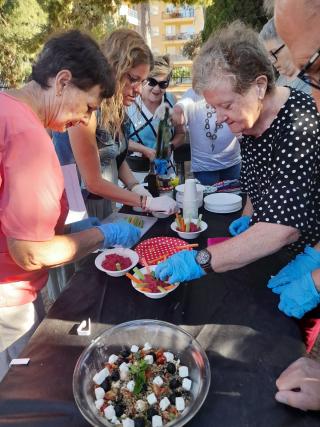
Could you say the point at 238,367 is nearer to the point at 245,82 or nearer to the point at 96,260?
the point at 96,260

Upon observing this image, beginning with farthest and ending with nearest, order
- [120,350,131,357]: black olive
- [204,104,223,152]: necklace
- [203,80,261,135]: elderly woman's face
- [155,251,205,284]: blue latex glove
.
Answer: [204,104,223,152]: necklace < [203,80,261,135]: elderly woman's face < [155,251,205,284]: blue latex glove < [120,350,131,357]: black olive

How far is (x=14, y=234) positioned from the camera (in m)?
1.05

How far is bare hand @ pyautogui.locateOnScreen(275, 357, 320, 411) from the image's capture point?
2.70 ft

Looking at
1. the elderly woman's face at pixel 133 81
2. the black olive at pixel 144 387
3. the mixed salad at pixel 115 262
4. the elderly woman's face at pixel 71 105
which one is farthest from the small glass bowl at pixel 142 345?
the elderly woman's face at pixel 133 81

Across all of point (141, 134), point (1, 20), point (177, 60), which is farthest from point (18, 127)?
point (177, 60)

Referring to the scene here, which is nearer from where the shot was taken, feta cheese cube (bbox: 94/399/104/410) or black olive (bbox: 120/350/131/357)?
feta cheese cube (bbox: 94/399/104/410)

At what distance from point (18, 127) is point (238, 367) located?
0.97 meters

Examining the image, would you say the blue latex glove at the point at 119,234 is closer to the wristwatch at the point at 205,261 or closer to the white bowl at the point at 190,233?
the white bowl at the point at 190,233

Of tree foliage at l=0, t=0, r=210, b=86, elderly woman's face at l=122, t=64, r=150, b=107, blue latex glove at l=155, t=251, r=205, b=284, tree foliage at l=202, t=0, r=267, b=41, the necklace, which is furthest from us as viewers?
tree foliage at l=0, t=0, r=210, b=86

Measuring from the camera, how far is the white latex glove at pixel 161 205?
1889mm

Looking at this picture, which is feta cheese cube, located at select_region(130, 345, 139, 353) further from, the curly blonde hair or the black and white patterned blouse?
the curly blonde hair

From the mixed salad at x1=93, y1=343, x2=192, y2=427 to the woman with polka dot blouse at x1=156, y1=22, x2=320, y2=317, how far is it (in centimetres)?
32

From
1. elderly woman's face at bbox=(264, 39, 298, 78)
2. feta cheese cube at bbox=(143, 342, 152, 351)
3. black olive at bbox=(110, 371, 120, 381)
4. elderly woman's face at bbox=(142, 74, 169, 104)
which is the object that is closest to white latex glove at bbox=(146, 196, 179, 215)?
feta cheese cube at bbox=(143, 342, 152, 351)

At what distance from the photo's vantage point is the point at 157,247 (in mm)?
1585
